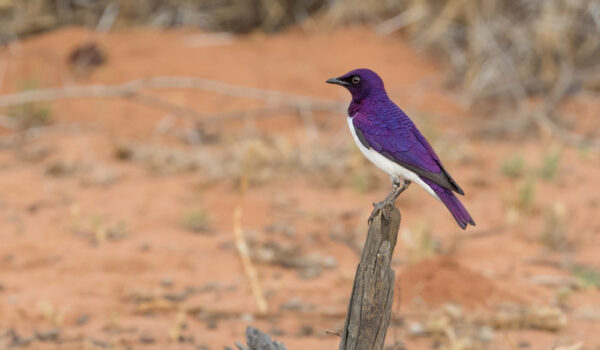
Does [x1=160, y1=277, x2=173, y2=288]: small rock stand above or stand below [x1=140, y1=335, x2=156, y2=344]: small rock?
above

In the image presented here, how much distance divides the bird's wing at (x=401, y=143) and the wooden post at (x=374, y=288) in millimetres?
170

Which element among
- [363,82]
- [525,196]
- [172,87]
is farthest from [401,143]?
[172,87]

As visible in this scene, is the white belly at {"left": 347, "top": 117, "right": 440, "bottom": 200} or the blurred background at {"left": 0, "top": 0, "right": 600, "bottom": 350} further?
the blurred background at {"left": 0, "top": 0, "right": 600, "bottom": 350}

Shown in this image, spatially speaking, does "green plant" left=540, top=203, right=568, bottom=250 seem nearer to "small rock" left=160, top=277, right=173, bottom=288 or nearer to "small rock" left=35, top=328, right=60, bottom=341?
"small rock" left=160, top=277, right=173, bottom=288

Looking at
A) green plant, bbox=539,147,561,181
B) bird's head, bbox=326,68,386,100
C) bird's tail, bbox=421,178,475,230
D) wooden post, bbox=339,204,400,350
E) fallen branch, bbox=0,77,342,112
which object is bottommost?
wooden post, bbox=339,204,400,350

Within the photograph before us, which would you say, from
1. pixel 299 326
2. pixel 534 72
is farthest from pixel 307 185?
pixel 534 72

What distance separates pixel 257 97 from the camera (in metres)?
9.06

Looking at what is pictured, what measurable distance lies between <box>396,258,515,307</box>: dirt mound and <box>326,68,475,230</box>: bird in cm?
209

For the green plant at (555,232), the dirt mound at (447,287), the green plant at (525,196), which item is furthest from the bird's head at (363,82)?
the green plant at (525,196)

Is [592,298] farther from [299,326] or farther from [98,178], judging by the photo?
[98,178]

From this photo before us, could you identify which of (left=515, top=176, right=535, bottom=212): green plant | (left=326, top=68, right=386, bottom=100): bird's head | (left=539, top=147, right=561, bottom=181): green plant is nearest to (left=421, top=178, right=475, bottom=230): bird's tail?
(left=326, top=68, right=386, bottom=100): bird's head

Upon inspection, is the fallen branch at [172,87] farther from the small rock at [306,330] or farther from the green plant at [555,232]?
the small rock at [306,330]

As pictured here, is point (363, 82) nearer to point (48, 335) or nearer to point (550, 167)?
point (48, 335)

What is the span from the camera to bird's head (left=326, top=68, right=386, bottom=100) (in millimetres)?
2696
